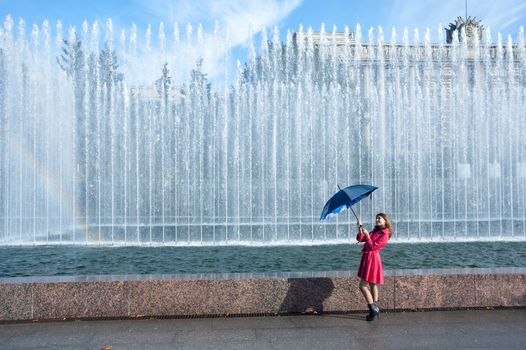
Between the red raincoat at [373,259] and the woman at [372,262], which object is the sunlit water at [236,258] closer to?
the woman at [372,262]

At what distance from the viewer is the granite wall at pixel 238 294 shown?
6094mm

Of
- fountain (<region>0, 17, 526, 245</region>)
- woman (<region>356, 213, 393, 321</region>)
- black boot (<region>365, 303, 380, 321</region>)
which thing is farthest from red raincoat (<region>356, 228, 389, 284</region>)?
fountain (<region>0, 17, 526, 245</region>)

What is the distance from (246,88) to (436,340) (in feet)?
48.3

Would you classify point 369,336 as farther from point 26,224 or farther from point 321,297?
point 26,224

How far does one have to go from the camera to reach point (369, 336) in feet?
18.0

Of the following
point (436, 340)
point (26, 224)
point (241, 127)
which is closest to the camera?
point (436, 340)

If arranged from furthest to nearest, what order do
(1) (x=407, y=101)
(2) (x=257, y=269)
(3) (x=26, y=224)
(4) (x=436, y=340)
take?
(1) (x=407, y=101) < (3) (x=26, y=224) < (2) (x=257, y=269) < (4) (x=436, y=340)

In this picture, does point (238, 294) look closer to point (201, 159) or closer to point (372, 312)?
point (372, 312)

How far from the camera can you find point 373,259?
592cm

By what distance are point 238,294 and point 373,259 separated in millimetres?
1510

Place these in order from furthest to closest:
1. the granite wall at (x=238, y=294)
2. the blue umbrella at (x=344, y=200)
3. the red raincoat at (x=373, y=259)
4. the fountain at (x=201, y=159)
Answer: the fountain at (x=201, y=159)
the granite wall at (x=238, y=294)
the red raincoat at (x=373, y=259)
the blue umbrella at (x=344, y=200)

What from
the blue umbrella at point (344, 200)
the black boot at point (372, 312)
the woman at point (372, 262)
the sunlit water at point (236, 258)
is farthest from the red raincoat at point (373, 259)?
the sunlit water at point (236, 258)

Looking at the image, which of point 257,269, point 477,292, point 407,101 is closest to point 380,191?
point 407,101

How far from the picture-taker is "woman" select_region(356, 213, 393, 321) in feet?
19.3
